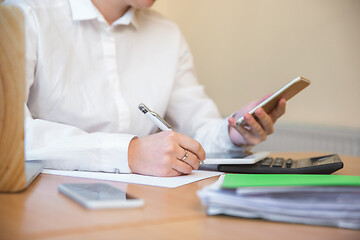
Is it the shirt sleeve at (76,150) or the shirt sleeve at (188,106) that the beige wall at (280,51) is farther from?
the shirt sleeve at (76,150)

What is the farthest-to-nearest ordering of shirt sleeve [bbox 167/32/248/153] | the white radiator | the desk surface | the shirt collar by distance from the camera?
the white radiator
shirt sleeve [bbox 167/32/248/153]
the shirt collar
the desk surface

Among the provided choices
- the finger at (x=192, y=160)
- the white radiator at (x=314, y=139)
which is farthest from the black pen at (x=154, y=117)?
the white radiator at (x=314, y=139)

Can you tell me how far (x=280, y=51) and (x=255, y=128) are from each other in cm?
138

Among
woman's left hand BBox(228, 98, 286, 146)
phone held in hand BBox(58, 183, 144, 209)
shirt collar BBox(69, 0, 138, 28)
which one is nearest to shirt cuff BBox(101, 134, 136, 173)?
phone held in hand BBox(58, 183, 144, 209)

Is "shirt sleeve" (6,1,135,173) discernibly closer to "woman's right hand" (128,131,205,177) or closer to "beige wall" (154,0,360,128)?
"woman's right hand" (128,131,205,177)

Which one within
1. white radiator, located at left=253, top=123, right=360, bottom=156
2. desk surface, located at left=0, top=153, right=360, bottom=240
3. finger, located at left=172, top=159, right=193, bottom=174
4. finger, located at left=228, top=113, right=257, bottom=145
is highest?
desk surface, located at left=0, top=153, right=360, bottom=240

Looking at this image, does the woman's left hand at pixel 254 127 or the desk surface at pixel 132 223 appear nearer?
the desk surface at pixel 132 223

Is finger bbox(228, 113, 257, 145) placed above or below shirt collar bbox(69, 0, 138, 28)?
below

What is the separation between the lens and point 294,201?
579mm

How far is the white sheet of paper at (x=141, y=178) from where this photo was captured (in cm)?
81

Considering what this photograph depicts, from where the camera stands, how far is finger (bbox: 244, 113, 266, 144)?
1152 mm

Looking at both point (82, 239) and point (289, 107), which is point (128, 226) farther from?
point (289, 107)

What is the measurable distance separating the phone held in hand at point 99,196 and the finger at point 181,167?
0.22m


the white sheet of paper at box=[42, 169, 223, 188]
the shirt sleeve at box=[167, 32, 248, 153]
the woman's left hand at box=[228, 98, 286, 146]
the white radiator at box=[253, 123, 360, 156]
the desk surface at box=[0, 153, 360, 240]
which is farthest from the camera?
the white radiator at box=[253, 123, 360, 156]
